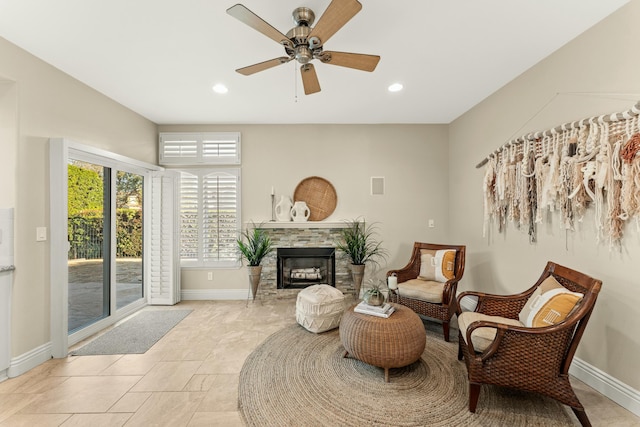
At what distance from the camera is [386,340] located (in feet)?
7.13

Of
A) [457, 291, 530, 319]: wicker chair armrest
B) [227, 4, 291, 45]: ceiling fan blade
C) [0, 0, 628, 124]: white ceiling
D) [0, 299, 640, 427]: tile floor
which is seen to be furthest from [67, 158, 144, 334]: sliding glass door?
[457, 291, 530, 319]: wicker chair armrest

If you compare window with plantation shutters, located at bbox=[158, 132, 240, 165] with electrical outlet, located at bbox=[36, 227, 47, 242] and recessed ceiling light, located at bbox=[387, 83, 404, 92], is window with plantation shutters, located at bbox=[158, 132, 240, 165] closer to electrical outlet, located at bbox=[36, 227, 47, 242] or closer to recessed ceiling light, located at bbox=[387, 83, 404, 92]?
electrical outlet, located at bbox=[36, 227, 47, 242]

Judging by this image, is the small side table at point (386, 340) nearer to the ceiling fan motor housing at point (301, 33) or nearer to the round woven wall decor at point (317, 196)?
the ceiling fan motor housing at point (301, 33)

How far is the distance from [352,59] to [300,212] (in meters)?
2.58

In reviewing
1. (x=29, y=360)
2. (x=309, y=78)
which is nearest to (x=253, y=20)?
(x=309, y=78)

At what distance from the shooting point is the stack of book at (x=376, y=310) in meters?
2.35

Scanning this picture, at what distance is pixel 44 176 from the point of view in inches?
102

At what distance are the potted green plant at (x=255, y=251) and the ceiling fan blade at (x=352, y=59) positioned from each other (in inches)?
108

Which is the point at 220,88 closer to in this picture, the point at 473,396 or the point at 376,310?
the point at 376,310

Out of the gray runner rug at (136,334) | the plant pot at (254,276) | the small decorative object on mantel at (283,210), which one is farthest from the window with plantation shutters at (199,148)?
the gray runner rug at (136,334)

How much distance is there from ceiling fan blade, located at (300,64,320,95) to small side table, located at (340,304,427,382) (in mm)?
1993

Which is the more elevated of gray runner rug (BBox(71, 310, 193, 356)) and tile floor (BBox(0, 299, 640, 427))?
gray runner rug (BBox(71, 310, 193, 356))

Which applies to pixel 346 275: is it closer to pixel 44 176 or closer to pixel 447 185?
pixel 447 185

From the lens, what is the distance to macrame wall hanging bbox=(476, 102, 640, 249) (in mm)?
1863
